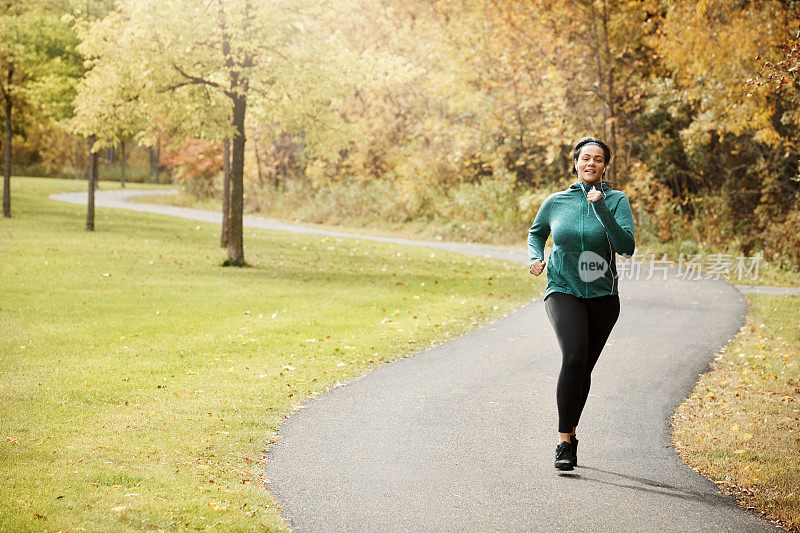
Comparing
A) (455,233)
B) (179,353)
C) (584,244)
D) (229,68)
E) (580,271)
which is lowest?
(179,353)

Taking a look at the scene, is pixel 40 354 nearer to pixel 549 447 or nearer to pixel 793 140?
pixel 549 447

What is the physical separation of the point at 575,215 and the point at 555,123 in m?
18.2

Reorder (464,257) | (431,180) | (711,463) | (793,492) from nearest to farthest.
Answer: (793,492)
(711,463)
(464,257)
(431,180)

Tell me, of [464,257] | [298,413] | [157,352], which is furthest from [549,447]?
[464,257]

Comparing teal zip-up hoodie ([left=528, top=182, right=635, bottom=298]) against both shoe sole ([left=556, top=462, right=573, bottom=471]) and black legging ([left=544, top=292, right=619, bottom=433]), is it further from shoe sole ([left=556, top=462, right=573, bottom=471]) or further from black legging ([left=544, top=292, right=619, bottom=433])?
shoe sole ([left=556, top=462, right=573, bottom=471])

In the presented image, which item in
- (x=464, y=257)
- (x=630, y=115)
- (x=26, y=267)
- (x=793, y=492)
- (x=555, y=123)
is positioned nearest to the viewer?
(x=793, y=492)

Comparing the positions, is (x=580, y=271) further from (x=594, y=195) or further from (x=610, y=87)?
(x=610, y=87)

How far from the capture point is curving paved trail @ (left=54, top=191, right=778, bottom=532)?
448 centimetres

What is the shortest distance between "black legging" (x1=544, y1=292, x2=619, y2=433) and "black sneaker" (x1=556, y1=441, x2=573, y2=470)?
110 mm

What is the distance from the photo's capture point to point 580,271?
505 centimetres

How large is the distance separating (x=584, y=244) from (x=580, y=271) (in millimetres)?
177

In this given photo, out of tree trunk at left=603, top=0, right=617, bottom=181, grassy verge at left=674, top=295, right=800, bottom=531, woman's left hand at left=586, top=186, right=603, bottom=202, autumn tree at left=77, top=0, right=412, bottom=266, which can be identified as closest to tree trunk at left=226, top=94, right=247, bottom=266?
autumn tree at left=77, top=0, right=412, bottom=266

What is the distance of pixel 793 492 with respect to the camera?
4.92 meters

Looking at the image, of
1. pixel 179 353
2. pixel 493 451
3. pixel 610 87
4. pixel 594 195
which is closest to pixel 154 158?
pixel 610 87
